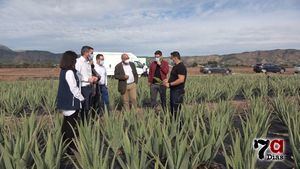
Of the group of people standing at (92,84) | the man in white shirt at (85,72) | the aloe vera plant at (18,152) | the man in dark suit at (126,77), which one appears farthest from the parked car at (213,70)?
the aloe vera plant at (18,152)

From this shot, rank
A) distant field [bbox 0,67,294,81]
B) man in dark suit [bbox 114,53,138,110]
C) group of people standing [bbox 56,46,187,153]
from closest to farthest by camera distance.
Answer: group of people standing [bbox 56,46,187,153] < man in dark suit [bbox 114,53,138,110] < distant field [bbox 0,67,294,81]

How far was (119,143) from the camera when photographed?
14.0 feet

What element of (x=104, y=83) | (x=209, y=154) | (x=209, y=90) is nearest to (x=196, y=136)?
(x=209, y=154)

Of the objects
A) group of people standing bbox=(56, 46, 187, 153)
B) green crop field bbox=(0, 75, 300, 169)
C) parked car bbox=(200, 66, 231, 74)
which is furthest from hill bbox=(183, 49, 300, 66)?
green crop field bbox=(0, 75, 300, 169)

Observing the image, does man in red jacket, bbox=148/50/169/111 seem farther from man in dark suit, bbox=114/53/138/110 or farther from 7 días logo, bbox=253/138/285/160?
7 días logo, bbox=253/138/285/160

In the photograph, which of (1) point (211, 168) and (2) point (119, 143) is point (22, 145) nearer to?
(2) point (119, 143)

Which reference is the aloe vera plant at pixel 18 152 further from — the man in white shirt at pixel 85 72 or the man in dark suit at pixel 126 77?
the man in dark suit at pixel 126 77

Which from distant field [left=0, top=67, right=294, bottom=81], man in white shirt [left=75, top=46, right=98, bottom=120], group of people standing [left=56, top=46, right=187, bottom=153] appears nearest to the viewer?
group of people standing [left=56, top=46, right=187, bottom=153]

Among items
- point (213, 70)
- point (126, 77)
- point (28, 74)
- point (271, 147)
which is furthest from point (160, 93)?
point (213, 70)

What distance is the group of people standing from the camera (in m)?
4.69

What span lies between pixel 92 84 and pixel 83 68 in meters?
0.63

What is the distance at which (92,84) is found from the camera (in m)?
6.88

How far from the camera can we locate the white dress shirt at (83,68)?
631 cm

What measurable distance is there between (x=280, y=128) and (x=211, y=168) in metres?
Result: 2.61
